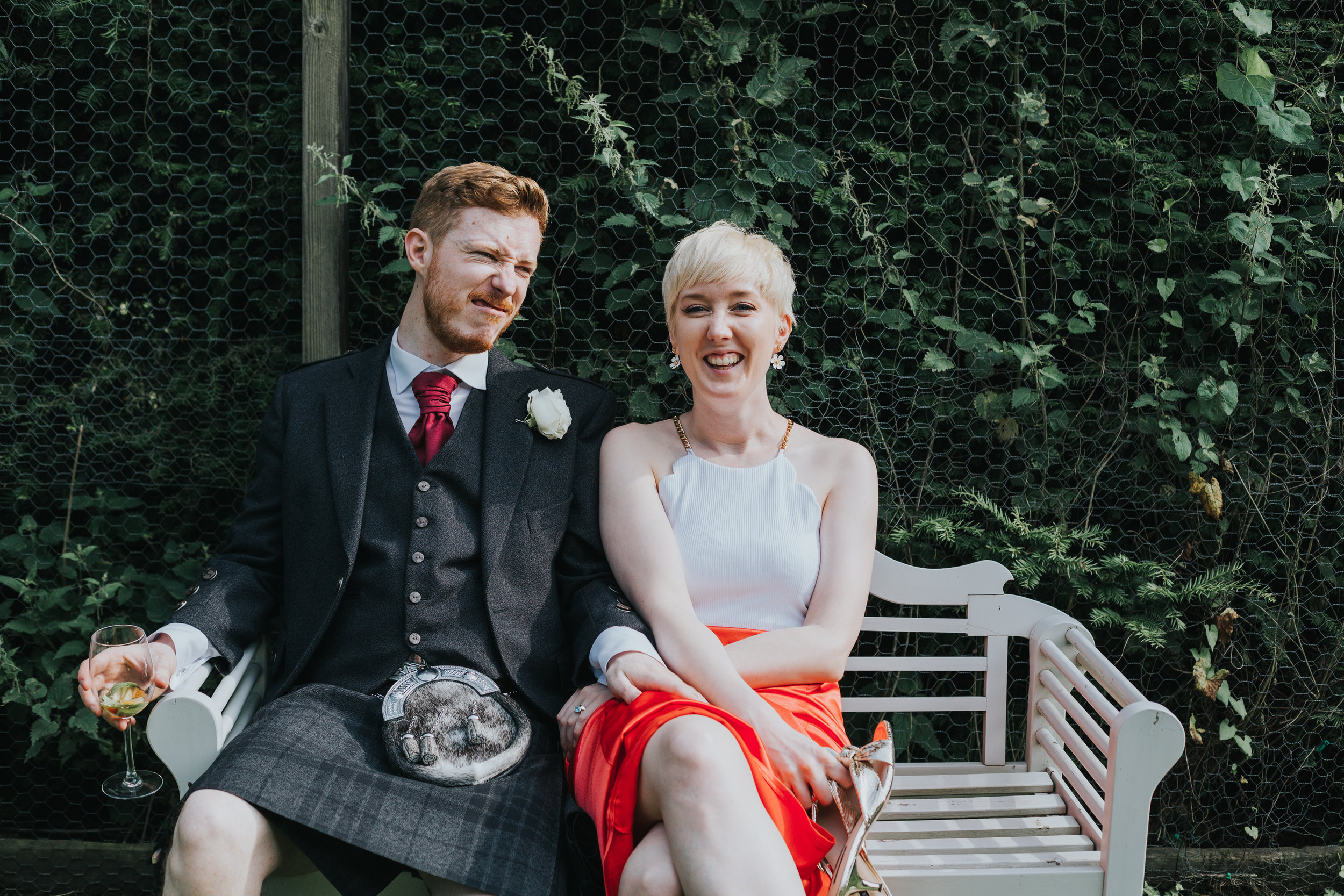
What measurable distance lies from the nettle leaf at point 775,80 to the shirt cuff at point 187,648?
1.44 meters

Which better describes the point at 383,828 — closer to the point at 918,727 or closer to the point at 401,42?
the point at 918,727

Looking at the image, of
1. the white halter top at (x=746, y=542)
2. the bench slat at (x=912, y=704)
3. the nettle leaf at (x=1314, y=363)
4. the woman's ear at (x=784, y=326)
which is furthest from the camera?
the nettle leaf at (x=1314, y=363)

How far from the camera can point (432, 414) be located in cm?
221

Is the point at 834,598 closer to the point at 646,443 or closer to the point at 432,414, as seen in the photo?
the point at 646,443

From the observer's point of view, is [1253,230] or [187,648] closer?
[187,648]

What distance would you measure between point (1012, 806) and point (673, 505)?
1.05m

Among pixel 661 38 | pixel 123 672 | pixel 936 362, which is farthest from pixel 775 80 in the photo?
pixel 123 672

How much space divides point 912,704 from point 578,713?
936 millimetres

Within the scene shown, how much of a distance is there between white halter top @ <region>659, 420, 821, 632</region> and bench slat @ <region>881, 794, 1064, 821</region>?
51 centimetres

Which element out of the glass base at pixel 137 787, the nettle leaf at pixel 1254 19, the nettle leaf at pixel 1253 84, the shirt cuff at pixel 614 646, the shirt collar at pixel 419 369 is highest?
the nettle leaf at pixel 1254 19

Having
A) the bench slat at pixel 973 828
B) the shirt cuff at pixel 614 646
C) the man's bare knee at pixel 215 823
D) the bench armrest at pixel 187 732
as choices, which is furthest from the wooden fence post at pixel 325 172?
the bench slat at pixel 973 828

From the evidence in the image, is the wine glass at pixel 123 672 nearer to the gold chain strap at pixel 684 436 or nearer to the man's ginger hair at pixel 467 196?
the man's ginger hair at pixel 467 196

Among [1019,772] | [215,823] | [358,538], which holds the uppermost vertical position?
[358,538]

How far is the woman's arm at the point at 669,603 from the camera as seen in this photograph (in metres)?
1.85
